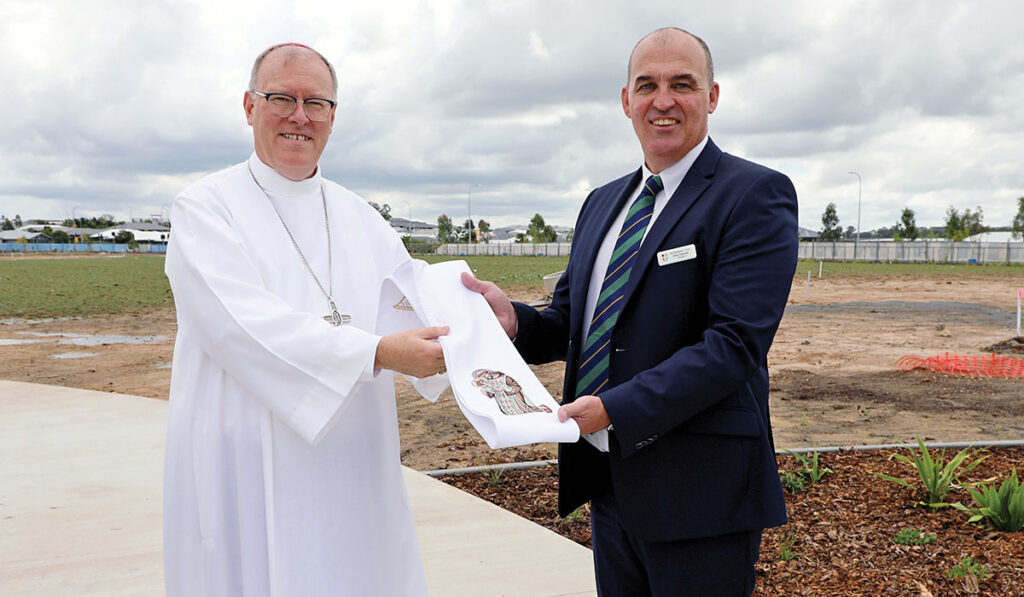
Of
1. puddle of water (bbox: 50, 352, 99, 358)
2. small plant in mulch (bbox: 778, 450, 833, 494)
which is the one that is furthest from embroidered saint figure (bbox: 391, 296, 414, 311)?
puddle of water (bbox: 50, 352, 99, 358)

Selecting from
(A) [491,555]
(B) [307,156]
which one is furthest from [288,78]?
(A) [491,555]

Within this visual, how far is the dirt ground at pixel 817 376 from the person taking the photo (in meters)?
7.51

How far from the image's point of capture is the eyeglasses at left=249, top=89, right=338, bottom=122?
2.74 m

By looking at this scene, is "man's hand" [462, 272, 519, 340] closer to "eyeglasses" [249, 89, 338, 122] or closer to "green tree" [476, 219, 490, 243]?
"eyeglasses" [249, 89, 338, 122]

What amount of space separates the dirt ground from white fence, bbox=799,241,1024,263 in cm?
4866

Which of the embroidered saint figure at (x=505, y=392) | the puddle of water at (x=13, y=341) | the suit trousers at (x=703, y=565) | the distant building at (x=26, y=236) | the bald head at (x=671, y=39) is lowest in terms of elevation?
the puddle of water at (x=13, y=341)

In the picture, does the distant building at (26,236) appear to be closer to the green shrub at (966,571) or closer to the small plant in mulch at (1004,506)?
the small plant in mulch at (1004,506)

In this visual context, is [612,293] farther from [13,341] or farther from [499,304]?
[13,341]

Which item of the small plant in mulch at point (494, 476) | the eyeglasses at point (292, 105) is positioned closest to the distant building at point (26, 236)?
the small plant in mulch at point (494, 476)

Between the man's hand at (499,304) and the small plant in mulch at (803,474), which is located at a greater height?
the man's hand at (499,304)

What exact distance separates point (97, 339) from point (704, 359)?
613 inches

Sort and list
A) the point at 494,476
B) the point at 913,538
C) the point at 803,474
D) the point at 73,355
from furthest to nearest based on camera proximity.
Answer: the point at 73,355, the point at 494,476, the point at 803,474, the point at 913,538

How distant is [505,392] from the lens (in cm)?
234

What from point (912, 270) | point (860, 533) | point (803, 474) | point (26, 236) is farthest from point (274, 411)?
point (26, 236)
